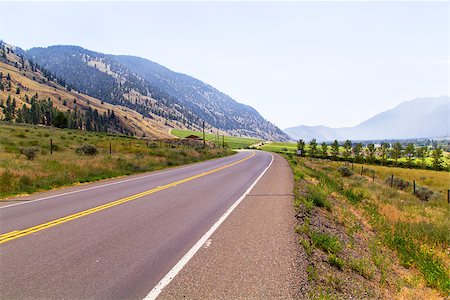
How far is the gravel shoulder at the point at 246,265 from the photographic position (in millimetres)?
4508

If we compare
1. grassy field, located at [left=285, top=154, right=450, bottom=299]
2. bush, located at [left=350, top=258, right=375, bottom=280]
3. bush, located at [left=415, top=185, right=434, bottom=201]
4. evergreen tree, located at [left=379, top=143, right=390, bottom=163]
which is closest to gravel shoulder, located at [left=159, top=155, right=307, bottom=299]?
grassy field, located at [left=285, top=154, right=450, bottom=299]

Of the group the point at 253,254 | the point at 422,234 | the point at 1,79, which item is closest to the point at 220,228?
the point at 253,254

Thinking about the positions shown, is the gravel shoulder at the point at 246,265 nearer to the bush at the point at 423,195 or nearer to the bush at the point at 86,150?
the bush at the point at 423,195

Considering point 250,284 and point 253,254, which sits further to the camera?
point 253,254

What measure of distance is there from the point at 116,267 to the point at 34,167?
1442 centimetres

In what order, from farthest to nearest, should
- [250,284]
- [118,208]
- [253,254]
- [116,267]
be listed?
[118,208] → [253,254] → [116,267] → [250,284]

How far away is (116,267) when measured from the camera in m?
5.21

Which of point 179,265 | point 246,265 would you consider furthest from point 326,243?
point 179,265

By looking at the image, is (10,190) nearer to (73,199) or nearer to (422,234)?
(73,199)

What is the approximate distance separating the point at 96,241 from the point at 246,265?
129 inches

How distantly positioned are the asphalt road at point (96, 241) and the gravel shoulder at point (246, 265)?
45 centimetres

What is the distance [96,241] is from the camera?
6496 millimetres

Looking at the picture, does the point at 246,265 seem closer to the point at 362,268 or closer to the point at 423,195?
the point at 362,268

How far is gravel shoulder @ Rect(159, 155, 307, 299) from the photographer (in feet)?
14.8
